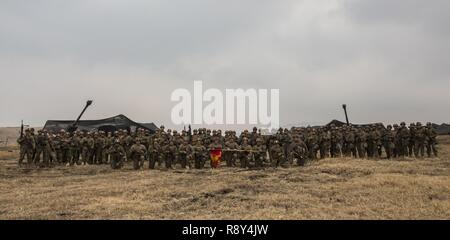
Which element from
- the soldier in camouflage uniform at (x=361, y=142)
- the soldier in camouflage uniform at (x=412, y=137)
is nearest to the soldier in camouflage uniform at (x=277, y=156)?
the soldier in camouflage uniform at (x=361, y=142)

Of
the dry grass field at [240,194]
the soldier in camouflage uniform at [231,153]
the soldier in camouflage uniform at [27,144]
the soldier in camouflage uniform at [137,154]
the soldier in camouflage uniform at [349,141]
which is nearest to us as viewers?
the dry grass field at [240,194]

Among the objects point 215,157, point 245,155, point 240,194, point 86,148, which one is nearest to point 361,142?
point 245,155

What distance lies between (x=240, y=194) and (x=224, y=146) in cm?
810

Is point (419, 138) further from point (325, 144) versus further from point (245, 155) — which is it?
point (245, 155)

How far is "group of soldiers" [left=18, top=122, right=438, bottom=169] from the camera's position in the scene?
19562 millimetres

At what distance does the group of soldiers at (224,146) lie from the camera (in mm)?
19562

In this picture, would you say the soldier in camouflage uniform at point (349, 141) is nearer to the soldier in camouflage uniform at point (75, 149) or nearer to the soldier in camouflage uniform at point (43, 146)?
the soldier in camouflage uniform at point (75, 149)

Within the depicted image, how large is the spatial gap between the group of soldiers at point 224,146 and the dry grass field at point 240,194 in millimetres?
2143

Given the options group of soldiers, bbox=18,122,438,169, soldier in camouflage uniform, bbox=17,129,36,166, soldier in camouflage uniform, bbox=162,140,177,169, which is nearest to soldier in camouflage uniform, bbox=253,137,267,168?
group of soldiers, bbox=18,122,438,169

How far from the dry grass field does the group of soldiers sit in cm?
214

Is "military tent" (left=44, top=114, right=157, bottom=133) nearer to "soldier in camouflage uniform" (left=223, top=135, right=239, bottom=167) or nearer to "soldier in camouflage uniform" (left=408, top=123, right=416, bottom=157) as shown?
"soldier in camouflage uniform" (left=223, top=135, right=239, bottom=167)

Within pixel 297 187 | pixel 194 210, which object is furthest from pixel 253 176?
pixel 194 210
